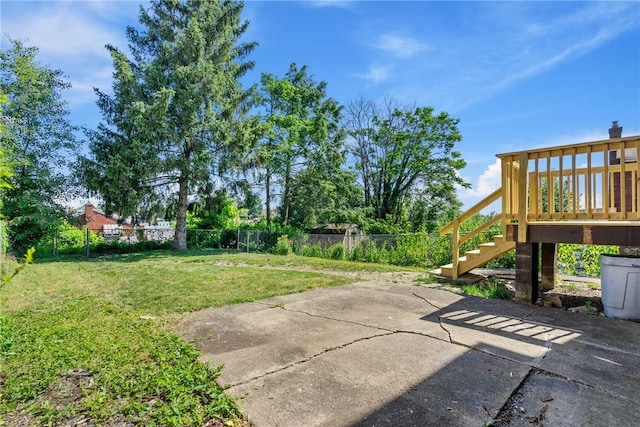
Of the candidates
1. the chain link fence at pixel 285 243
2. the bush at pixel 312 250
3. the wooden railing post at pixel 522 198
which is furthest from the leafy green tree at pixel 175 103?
the wooden railing post at pixel 522 198

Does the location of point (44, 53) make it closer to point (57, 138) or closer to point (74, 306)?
point (57, 138)

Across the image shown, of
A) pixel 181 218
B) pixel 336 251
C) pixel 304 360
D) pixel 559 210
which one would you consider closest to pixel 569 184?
pixel 559 210

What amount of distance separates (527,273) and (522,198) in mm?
1161

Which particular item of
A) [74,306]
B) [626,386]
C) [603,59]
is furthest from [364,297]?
[603,59]

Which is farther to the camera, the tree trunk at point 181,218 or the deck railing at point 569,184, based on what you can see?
the tree trunk at point 181,218

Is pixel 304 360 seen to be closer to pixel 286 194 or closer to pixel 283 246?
pixel 283 246

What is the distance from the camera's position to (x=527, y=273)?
16.2 feet

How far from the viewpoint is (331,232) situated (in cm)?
1814

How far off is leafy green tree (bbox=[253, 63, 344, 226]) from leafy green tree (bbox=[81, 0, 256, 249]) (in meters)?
3.90

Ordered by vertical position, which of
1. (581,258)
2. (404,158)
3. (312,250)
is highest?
(404,158)

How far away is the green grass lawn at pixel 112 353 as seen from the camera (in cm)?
210

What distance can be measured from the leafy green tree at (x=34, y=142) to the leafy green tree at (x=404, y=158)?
A: 16.4 metres

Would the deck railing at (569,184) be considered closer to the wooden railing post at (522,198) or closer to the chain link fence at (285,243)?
the wooden railing post at (522,198)

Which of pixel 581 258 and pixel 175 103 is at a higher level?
pixel 175 103
